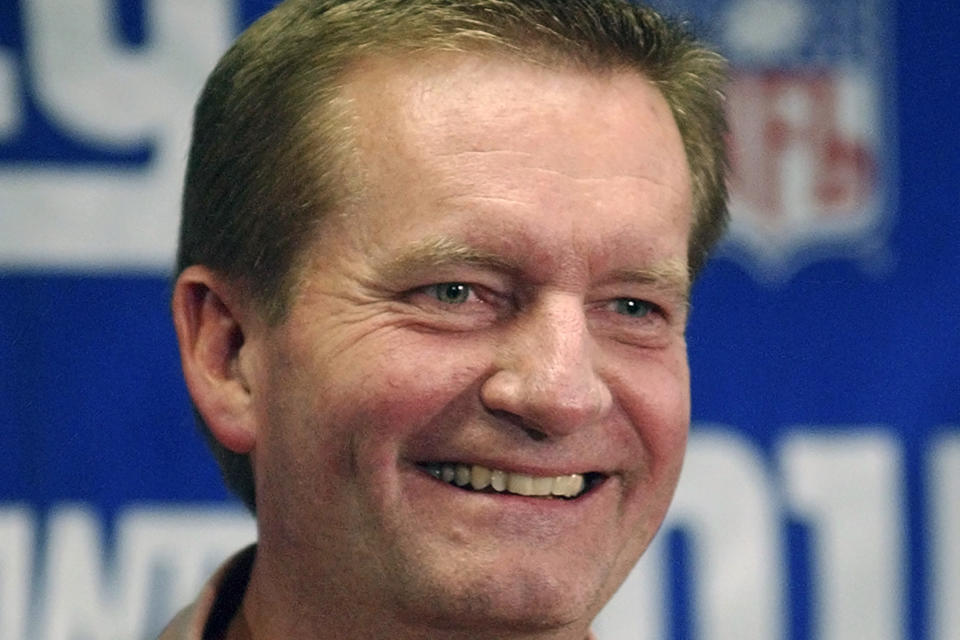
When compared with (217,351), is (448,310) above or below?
above

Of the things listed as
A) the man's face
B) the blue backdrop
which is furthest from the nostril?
the blue backdrop

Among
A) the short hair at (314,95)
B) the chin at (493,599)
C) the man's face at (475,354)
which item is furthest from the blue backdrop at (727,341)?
the chin at (493,599)

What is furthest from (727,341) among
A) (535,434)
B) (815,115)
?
(535,434)

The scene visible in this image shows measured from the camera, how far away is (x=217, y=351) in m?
1.65

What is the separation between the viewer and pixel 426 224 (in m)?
1.49

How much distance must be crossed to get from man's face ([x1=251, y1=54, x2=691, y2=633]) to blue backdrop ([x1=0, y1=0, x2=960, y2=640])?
2.74 feet

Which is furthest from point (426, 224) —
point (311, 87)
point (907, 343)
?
point (907, 343)

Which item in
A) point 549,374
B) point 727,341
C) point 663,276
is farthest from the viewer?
point 727,341

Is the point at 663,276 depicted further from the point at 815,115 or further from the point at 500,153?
the point at 815,115

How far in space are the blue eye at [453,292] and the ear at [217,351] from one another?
0.75ft

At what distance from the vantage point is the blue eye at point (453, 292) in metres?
1.50

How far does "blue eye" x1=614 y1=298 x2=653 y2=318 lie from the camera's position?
5.15ft

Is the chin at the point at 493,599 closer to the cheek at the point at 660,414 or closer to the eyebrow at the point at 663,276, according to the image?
the cheek at the point at 660,414

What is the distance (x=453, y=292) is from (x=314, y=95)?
28 cm
